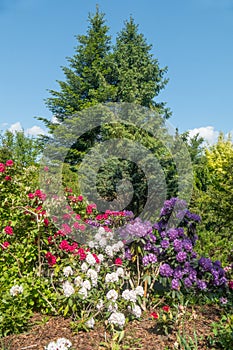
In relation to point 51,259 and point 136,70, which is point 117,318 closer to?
point 51,259

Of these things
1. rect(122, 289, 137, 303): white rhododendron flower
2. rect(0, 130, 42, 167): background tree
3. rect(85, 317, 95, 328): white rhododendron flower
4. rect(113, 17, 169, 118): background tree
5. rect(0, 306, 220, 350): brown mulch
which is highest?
rect(113, 17, 169, 118): background tree

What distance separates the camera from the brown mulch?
2461mm

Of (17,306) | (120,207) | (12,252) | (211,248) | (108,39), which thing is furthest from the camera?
(108,39)

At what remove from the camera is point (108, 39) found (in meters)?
15.0

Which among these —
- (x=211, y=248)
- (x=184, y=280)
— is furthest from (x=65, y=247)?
(x=211, y=248)

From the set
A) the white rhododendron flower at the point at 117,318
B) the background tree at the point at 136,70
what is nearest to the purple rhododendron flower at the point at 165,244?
the white rhododendron flower at the point at 117,318

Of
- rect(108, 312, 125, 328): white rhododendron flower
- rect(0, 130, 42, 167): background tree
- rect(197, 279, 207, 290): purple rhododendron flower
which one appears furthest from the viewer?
rect(0, 130, 42, 167): background tree

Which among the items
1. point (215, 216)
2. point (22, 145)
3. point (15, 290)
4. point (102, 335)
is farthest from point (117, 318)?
point (22, 145)

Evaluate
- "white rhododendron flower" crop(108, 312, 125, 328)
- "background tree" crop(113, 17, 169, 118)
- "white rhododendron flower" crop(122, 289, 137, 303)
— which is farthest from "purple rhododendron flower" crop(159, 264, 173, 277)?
"background tree" crop(113, 17, 169, 118)

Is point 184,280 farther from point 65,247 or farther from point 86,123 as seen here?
point 86,123

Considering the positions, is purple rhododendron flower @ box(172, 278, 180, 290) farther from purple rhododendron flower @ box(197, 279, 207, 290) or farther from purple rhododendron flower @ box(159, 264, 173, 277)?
purple rhododendron flower @ box(197, 279, 207, 290)

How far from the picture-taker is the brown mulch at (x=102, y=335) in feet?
8.07

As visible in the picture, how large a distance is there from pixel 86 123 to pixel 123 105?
8.18ft

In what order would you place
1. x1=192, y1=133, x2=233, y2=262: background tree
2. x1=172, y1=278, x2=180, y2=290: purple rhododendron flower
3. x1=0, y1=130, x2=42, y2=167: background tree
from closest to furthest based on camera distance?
1. x1=172, y1=278, x2=180, y2=290: purple rhododendron flower
2. x1=192, y1=133, x2=233, y2=262: background tree
3. x1=0, y1=130, x2=42, y2=167: background tree
